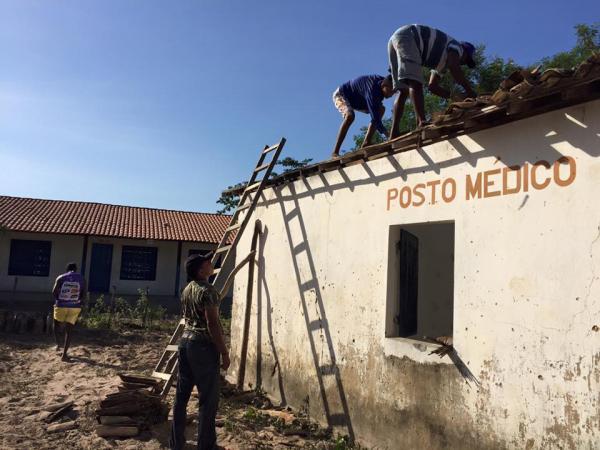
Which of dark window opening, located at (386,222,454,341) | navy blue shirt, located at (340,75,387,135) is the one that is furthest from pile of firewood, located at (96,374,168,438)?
navy blue shirt, located at (340,75,387,135)

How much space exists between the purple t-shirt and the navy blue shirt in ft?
19.3

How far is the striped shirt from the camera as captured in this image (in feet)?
19.0

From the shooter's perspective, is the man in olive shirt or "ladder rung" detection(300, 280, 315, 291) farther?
"ladder rung" detection(300, 280, 315, 291)

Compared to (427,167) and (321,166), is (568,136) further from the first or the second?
(321,166)

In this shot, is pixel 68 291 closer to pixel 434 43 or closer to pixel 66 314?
pixel 66 314

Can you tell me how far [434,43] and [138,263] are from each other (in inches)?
632

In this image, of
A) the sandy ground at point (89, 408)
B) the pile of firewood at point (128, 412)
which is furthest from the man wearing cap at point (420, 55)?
the pile of firewood at point (128, 412)

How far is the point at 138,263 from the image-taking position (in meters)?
19.3

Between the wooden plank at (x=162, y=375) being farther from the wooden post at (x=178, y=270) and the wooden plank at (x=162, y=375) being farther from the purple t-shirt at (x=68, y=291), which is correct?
the wooden post at (x=178, y=270)

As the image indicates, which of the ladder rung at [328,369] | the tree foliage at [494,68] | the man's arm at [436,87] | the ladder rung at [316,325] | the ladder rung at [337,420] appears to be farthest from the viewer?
the tree foliage at [494,68]

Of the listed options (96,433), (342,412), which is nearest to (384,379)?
(342,412)

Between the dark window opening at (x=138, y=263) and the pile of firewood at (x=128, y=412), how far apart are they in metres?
14.1

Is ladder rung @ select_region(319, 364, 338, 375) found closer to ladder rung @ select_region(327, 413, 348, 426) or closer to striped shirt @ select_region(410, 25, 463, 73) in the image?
ladder rung @ select_region(327, 413, 348, 426)

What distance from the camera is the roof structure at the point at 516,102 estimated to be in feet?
10.6
